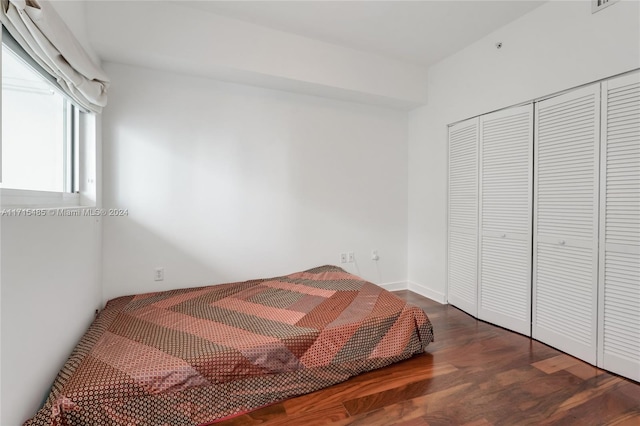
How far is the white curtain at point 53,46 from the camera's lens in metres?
1.15

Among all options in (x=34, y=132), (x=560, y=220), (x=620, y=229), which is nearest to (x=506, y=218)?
(x=560, y=220)

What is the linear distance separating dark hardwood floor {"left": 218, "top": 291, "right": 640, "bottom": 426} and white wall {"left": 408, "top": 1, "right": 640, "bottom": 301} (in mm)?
1194

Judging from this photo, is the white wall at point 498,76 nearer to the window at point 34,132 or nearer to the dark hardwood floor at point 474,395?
the dark hardwood floor at point 474,395

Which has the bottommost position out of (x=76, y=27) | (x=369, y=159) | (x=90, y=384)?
(x=90, y=384)

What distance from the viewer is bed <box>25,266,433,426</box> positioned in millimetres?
1299

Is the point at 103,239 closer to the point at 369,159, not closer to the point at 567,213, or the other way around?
the point at 369,159

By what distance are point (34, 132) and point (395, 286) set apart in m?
3.43

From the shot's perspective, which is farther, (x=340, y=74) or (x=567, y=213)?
(x=340, y=74)

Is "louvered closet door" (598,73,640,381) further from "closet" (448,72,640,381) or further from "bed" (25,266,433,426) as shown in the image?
"bed" (25,266,433,426)

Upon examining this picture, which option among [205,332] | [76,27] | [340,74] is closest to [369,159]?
[340,74]

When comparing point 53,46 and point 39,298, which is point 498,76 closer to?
point 53,46

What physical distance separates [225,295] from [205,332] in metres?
0.66

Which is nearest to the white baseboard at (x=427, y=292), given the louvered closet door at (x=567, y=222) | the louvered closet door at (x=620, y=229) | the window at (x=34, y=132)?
the louvered closet door at (x=567, y=222)

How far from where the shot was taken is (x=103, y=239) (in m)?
2.35
